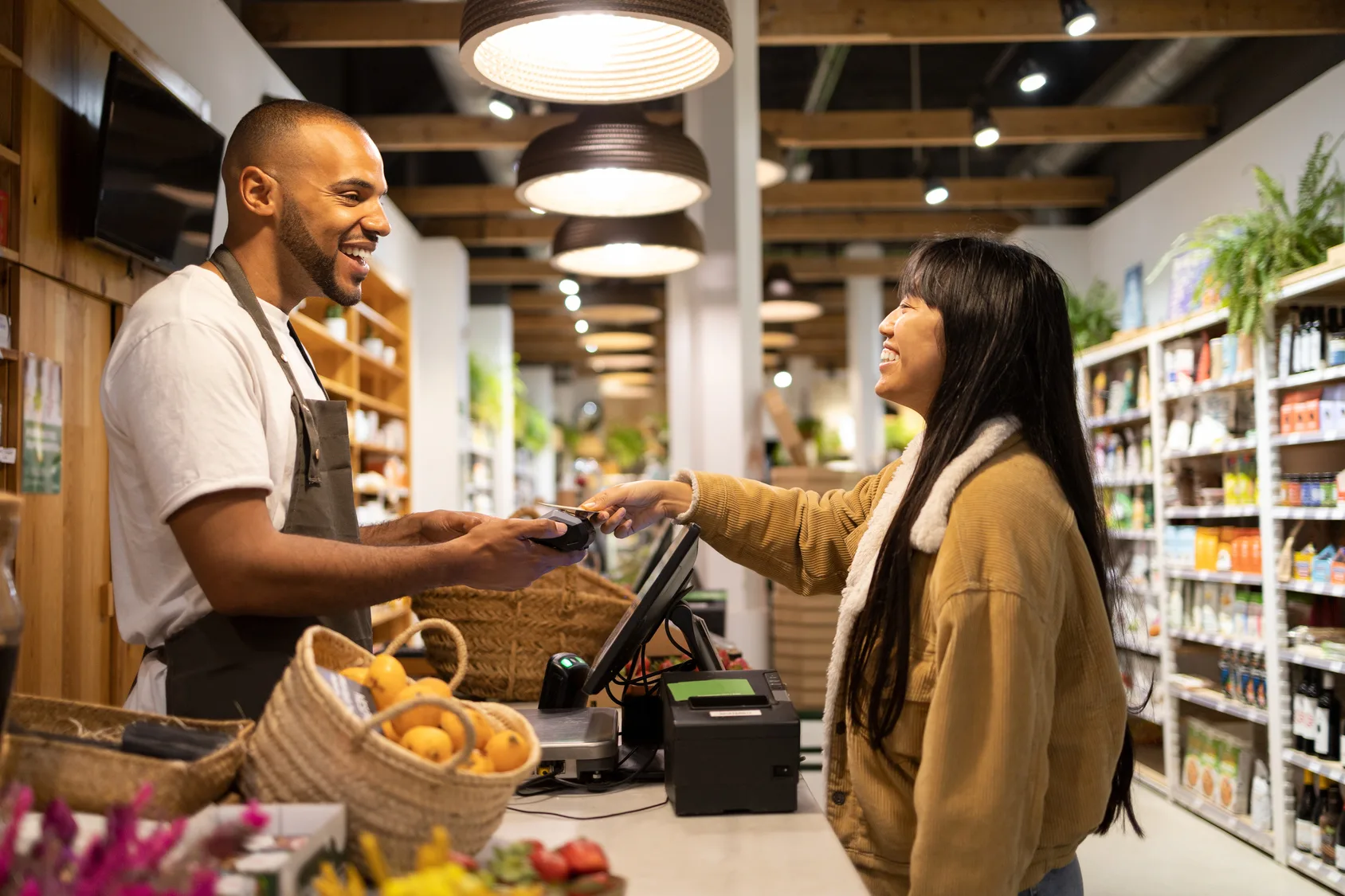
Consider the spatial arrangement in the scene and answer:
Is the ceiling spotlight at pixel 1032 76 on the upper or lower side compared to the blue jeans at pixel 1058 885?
upper

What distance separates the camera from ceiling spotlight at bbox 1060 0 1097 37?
5785 millimetres

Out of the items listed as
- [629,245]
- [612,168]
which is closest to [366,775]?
[612,168]

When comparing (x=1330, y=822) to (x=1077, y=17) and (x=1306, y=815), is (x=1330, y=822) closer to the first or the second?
(x=1306, y=815)

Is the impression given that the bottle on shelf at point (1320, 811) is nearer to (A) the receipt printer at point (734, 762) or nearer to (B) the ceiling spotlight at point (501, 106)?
(A) the receipt printer at point (734, 762)

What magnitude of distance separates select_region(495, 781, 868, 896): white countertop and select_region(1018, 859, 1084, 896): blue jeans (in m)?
0.42

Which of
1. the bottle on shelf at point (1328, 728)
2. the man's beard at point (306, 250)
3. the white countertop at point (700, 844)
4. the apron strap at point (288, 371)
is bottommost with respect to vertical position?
the bottle on shelf at point (1328, 728)

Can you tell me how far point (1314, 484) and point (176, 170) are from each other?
4.84 m

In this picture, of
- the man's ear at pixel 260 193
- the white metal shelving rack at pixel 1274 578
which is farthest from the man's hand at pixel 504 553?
the white metal shelving rack at pixel 1274 578

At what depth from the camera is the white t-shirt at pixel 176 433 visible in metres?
1.59

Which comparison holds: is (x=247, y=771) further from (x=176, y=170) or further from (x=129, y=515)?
(x=176, y=170)

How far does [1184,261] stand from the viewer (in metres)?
6.24

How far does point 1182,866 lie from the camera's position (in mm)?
5125

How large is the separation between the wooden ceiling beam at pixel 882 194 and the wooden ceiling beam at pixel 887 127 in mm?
1492

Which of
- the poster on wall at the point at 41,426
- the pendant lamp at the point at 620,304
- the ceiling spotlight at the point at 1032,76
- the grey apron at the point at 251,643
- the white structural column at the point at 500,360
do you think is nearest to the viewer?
the grey apron at the point at 251,643
